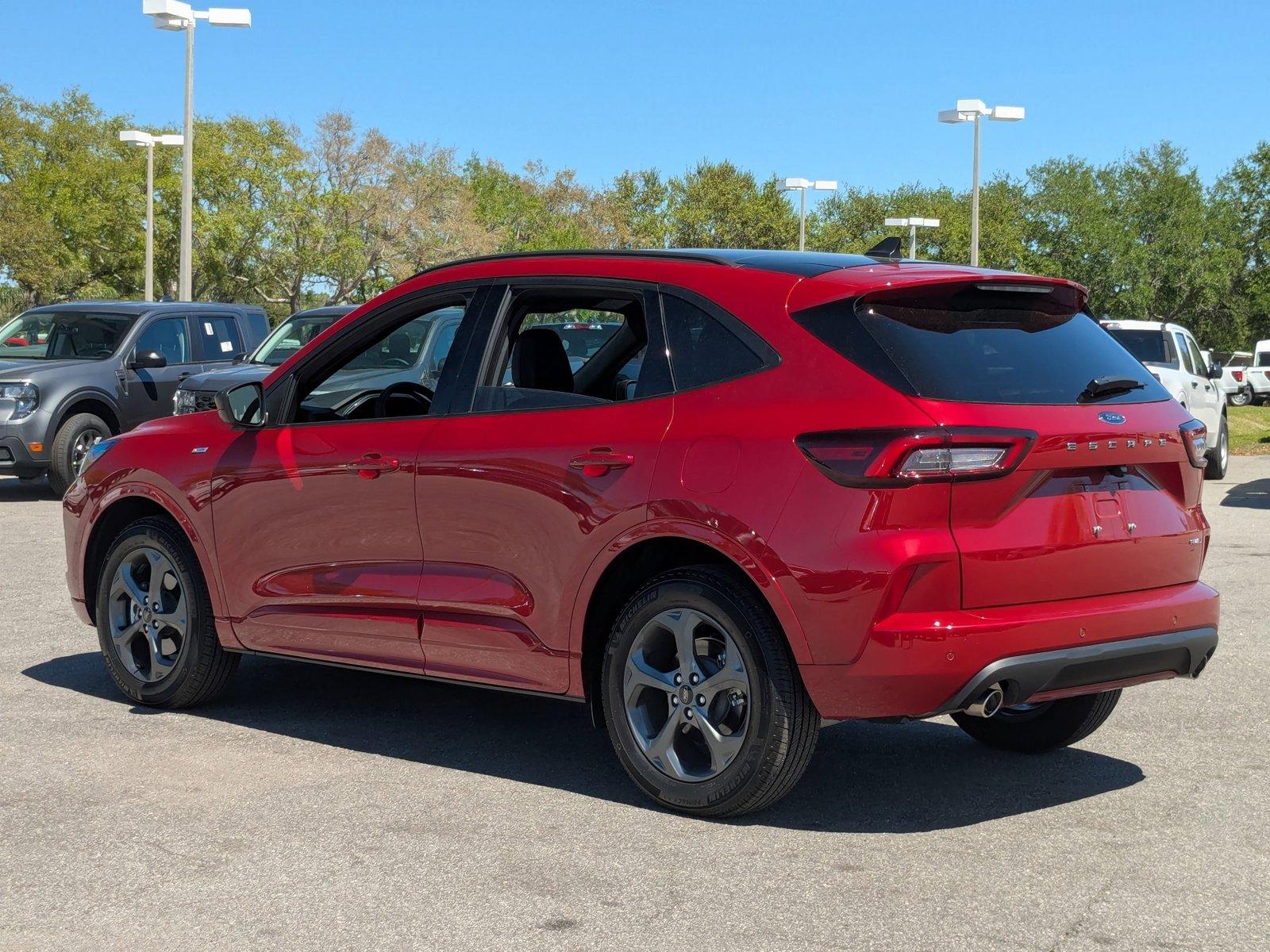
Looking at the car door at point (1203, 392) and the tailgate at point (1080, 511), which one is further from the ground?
the car door at point (1203, 392)

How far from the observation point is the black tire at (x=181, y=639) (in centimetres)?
636

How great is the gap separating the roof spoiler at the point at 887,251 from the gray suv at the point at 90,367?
37.7 feet

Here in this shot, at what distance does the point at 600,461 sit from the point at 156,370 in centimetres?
1252

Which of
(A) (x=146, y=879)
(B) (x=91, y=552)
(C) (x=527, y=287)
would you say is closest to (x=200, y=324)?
(B) (x=91, y=552)

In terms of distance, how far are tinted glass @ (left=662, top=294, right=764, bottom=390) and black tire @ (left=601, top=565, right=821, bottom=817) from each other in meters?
0.58

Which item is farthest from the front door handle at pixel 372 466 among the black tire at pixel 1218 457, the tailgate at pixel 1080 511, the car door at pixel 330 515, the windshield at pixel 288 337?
the black tire at pixel 1218 457

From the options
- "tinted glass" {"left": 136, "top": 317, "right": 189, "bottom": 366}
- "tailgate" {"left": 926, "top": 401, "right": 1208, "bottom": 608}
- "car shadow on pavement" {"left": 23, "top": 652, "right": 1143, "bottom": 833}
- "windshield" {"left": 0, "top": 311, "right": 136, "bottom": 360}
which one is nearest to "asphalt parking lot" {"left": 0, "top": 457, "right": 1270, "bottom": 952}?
"car shadow on pavement" {"left": 23, "top": 652, "right": 1143, "bottom": 833}

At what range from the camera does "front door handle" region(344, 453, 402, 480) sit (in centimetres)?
561

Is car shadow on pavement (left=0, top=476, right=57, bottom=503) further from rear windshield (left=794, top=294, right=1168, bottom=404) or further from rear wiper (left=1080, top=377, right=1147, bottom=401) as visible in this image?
rear wiper (left=1080, top=377, right=1147, bottom=401)

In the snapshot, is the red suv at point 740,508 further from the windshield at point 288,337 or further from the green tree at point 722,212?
the green tree at point 722,212

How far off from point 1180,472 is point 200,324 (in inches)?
547

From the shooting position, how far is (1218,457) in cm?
1981

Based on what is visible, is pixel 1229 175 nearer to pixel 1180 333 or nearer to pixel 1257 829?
pixel 1180 333

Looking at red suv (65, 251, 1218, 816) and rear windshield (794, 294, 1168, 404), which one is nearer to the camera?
red suv (65, 251, 1218, 816)
